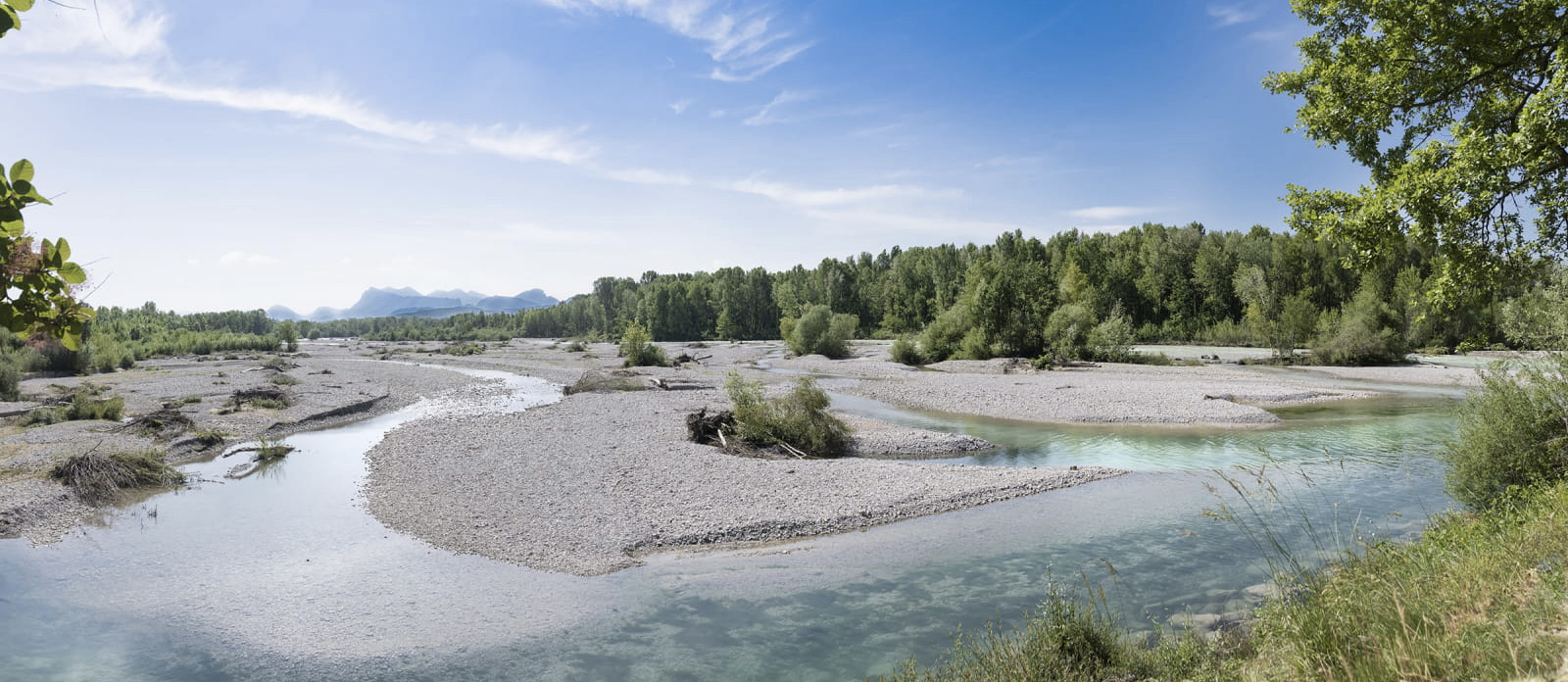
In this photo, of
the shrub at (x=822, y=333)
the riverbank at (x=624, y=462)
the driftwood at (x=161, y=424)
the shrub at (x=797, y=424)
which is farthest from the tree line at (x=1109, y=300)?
the driftwood at (x=161, y=424)

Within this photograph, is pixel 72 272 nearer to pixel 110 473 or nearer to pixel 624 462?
pixel 624 462

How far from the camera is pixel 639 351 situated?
196ft

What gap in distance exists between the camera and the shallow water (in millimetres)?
10297

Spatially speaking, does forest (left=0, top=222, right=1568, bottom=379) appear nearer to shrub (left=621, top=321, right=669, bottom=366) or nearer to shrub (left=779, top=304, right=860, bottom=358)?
shrub (left=779, top=304, right=860, bottom=358)

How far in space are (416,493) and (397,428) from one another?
12.5 m

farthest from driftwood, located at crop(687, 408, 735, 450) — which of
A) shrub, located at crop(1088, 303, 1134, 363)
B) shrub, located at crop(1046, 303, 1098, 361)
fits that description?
shrub, located at crop(1088, 303, 1134, 363)

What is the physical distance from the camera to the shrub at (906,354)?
2490 inches

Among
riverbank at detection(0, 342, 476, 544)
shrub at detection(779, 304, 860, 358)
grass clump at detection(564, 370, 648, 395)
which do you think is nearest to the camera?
riverbank at detection(0, 342, 476, 544)

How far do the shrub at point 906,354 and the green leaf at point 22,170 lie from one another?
61.8 meters

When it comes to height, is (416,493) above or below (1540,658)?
below

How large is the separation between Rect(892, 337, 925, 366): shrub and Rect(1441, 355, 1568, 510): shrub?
49402 millimetres

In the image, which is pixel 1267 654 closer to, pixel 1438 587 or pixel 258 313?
pixel 1438 587

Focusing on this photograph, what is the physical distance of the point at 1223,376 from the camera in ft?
150

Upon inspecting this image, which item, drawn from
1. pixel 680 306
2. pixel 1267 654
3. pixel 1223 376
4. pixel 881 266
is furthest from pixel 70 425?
pixel 881 266
